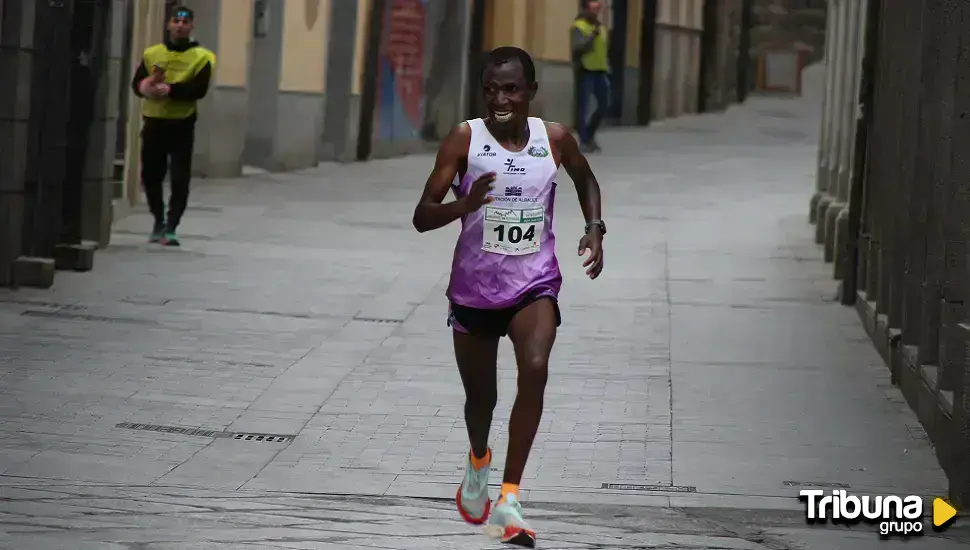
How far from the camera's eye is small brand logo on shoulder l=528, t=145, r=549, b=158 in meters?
7.07

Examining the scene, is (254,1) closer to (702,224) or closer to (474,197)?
(702,224)

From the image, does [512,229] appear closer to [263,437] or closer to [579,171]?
[579,171]

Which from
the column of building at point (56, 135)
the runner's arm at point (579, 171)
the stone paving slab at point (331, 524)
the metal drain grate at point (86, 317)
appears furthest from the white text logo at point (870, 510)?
the column of building at point (56, 135)

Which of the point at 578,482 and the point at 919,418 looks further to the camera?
the point at 919,418

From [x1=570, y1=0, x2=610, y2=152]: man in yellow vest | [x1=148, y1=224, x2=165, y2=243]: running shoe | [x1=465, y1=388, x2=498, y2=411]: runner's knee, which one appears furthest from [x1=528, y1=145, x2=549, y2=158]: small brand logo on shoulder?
[x1=570, y1=0, x2=610, y2=152]: man in yellow vest

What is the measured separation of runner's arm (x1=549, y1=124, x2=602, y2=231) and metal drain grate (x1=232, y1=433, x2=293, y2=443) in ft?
7.76

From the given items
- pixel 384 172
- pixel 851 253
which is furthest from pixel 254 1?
pixel 851 253

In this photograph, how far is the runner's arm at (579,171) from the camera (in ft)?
23.8

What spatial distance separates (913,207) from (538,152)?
405cm

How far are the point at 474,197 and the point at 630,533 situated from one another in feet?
4.70

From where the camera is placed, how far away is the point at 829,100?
19000 millimetres

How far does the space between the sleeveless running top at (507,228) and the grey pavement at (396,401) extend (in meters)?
0.89

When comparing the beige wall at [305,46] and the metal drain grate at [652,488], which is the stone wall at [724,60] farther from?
the metal drain grate at [652,488]

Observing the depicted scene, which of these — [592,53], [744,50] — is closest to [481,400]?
[592,53]
